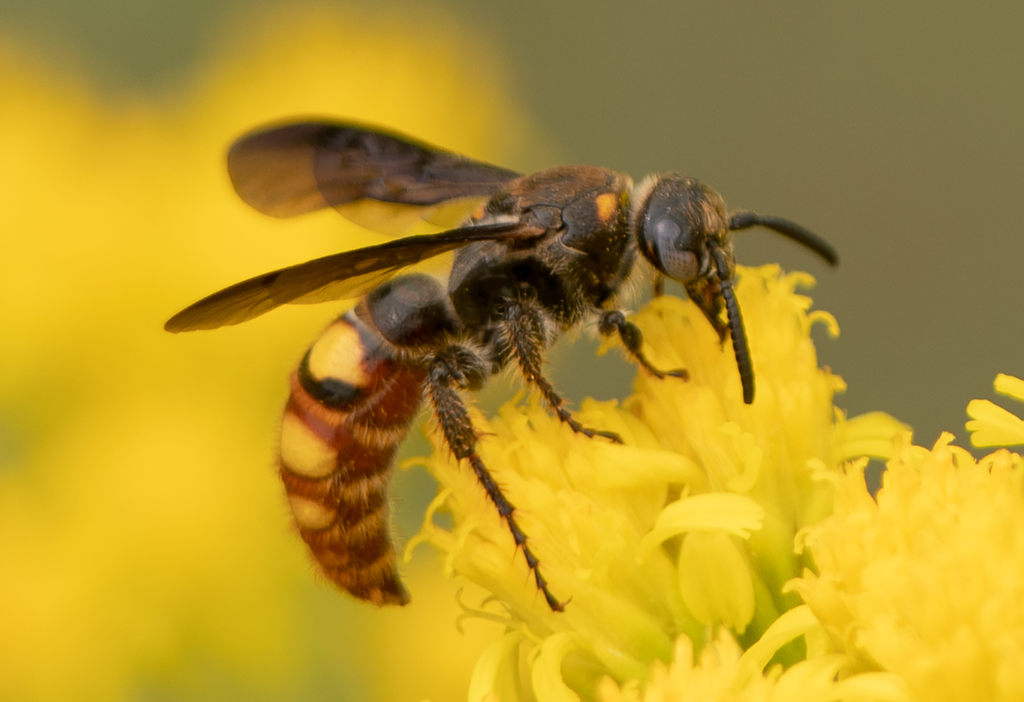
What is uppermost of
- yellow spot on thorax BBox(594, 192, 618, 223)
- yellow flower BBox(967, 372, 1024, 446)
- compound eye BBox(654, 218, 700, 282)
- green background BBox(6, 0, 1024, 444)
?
green background BBox(6, 0, 1024, 444)

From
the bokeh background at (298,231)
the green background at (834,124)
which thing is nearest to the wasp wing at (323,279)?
the bokeh background at (298,231)

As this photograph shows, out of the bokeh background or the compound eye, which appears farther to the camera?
the bokeh background

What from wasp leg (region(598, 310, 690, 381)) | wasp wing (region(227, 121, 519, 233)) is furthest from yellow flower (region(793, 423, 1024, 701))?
wasp wing (region(227, 121, 519, 233))

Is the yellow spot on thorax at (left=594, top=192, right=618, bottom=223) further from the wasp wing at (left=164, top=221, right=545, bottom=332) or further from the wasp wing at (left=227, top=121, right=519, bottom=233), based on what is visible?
the wasp wing at (left=227, top=121, right=519, bottom=233)

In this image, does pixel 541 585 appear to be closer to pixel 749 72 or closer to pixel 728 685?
pixel 728 685

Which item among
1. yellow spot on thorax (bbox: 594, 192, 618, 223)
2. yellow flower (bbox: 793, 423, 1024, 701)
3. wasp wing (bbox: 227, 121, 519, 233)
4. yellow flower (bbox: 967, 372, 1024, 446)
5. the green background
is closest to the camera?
A: yellow flower (bbox: 793, 423, 1024, 701)

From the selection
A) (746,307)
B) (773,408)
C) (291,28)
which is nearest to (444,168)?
(746,307)
